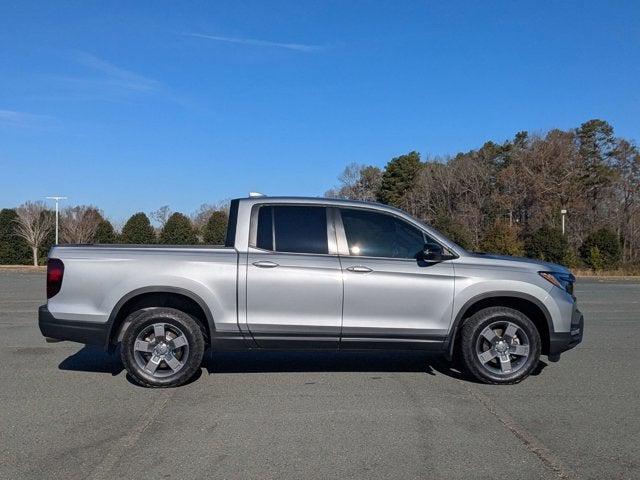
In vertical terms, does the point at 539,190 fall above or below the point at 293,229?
above

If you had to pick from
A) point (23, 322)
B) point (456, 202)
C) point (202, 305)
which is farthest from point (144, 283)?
point (456, 202)

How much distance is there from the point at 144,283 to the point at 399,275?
103 inches

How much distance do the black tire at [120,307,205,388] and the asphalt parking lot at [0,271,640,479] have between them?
19 cm

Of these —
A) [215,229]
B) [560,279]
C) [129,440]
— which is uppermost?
[215,229]

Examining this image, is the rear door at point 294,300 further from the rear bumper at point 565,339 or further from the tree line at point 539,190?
the tree line at point 539,190

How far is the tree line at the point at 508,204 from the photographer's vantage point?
1586 inches

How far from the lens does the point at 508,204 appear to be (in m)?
43.8

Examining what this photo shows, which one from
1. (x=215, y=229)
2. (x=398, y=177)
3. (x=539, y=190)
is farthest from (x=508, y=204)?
(x=215, y=229)

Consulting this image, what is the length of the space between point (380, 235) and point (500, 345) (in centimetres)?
174

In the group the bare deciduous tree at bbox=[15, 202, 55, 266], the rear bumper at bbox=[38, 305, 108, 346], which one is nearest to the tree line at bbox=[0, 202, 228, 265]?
the bare deciduous tree at bbox=[15, 202, 55, 266]

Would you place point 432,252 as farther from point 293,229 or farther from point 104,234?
point 104,234

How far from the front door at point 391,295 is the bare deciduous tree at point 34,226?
40.6 meters

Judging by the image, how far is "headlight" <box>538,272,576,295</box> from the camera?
6348 mm

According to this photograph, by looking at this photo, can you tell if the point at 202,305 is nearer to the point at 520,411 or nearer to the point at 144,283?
the point at 144,283
